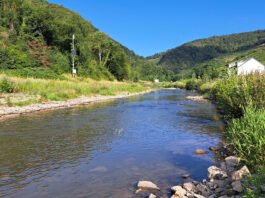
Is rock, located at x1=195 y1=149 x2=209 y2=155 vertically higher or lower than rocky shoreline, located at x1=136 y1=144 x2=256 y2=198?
lower

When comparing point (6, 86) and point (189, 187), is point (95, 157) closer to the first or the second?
point (189, 187)

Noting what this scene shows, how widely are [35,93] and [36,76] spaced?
1135 cm

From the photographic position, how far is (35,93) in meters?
21.6

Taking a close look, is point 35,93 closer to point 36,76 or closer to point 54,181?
point 36,76

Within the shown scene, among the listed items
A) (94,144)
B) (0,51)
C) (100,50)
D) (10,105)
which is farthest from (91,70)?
(94,144)

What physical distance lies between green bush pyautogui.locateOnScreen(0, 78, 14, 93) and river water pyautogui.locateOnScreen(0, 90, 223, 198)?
840cm

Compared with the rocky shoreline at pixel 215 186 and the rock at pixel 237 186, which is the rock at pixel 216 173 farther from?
the rock at pixel 237 186

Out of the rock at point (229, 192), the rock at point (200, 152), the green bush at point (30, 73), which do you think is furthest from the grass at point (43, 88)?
the rock at point (229, 192)

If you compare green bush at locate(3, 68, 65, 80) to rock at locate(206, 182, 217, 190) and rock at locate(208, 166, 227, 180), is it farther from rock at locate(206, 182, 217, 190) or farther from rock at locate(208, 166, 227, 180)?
rock at locate(206, 182, 217, 190)

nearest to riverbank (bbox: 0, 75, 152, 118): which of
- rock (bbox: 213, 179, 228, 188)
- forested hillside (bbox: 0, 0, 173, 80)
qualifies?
forested hillside (bbox: 0, 0, 173, 80)

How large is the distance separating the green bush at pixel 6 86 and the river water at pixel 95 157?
27.6 ft

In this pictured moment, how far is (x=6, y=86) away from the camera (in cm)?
1997

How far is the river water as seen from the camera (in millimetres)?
5523

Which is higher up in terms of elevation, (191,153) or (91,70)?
(91,70)
